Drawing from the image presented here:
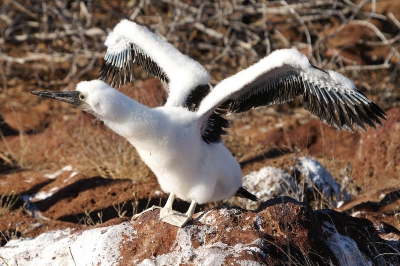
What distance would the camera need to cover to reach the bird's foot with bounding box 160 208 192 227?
4.21m

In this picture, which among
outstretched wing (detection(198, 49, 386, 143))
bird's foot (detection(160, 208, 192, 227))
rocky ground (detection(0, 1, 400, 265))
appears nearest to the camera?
rocky ground (detection(0, 1, 400, 265))

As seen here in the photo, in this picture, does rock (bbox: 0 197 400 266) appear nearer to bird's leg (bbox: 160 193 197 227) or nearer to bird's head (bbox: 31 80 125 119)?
bird's leg (bbox: 160 193 197 227)

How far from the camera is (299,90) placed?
4961 millimetres

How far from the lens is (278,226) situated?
13.3 feet

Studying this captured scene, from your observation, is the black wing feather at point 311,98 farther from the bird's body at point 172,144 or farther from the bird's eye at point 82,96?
the bird's eye at point 82,96

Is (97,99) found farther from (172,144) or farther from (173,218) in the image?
(173,218)

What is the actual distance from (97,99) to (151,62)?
4.90 feet

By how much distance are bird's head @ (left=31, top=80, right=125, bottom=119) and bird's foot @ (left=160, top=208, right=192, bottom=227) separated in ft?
2.25

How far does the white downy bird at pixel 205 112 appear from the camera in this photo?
4.50m

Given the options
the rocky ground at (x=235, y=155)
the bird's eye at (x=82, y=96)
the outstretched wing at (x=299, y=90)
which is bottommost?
the rocky ground at (x=235, y=155)

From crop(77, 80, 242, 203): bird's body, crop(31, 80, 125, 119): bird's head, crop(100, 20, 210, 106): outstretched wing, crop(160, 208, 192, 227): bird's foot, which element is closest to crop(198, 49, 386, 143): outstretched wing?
crop(77, 80, 242, 203): bird's body

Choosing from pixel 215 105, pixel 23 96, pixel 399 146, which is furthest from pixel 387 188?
pixel 23 96

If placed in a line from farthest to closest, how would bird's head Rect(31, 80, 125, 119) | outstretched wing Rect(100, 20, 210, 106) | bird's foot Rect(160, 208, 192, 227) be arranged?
outstretched wing Rect(100, 20, 210, 106)
bird's head Rect(31, 80, 125, 119)
bird's foot Rect(160, 208, 192, 227)

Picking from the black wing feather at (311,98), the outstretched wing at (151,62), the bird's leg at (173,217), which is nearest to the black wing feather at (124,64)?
the outstretched wing at (151,62)
